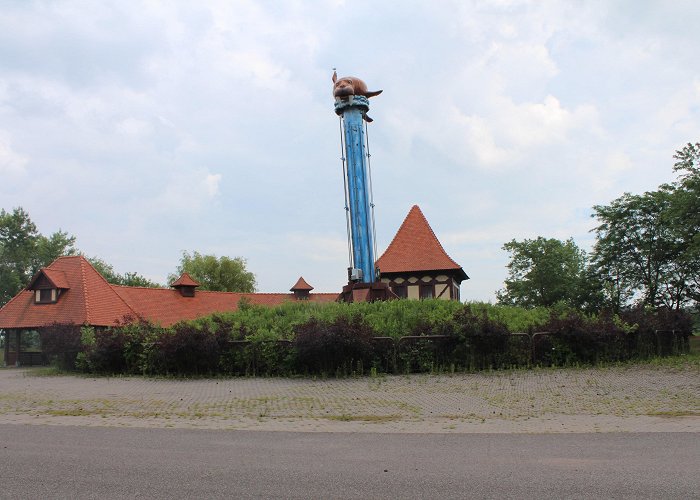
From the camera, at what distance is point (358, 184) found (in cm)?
3070

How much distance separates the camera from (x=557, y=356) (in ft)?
62.8

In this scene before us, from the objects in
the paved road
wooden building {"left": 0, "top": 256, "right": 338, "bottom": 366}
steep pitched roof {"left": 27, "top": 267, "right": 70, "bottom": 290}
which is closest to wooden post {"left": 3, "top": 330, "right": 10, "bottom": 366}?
wooden building {"left": 0, "top": 256, "right": 338, "bottom": 366}

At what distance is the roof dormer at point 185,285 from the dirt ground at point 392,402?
26122 mm

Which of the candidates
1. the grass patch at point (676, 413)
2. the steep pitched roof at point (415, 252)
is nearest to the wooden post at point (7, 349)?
the steep pitched roof at point (415, 252)

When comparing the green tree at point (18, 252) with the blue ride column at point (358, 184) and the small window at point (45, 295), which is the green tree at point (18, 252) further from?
the blue ride column at point (358, 184)

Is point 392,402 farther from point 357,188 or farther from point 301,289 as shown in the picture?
point 301,289

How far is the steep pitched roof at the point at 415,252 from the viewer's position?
123 ft

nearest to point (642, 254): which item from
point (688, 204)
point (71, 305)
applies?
point (688, 204)

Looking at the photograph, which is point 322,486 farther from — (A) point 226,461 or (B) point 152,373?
(B) point 152,373

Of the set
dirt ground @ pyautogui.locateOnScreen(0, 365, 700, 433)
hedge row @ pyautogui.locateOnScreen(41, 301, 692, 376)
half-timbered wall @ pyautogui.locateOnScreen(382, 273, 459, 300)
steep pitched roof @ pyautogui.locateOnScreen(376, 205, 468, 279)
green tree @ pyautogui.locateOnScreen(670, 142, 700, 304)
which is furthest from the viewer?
steep pitched roof @ pyautogui.locateOnScreen(376, 205, 468, 279)

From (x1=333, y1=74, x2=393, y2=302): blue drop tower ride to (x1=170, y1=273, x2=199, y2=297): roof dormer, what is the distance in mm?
17308

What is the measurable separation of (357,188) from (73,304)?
1807 cm

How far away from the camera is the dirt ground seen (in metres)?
9.64

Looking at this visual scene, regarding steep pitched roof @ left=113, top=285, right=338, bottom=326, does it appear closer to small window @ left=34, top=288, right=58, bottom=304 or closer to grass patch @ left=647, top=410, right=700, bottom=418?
small window @ left=34, top=288, right=58, bottom=304
